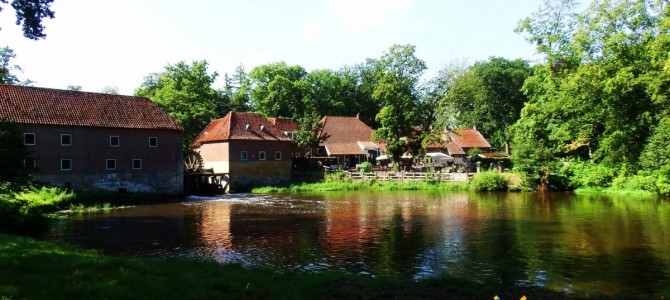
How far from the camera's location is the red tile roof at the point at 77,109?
98.4 ft

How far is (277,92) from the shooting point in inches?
2367

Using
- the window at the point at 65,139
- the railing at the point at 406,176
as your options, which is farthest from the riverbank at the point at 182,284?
the railing at the point at 406,176

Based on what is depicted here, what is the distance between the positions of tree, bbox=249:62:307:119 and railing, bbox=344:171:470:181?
19.5 metres

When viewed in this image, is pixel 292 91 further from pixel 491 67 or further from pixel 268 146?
pixel 491 67

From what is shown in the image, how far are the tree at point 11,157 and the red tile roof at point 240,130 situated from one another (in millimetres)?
21612

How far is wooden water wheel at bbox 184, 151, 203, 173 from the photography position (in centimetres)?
4228

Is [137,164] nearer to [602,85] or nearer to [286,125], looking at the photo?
[286,125]

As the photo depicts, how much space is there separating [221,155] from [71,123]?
13.4 m

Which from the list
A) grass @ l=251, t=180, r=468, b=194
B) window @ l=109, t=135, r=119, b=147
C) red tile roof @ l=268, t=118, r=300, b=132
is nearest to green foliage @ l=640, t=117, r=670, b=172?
grass @ l=251, t=180, r=468, b=194

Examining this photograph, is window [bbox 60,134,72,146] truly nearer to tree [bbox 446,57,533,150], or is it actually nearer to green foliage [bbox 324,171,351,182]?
green foliage [bbox 324,171,351,182]

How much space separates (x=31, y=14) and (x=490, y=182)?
1294 inches

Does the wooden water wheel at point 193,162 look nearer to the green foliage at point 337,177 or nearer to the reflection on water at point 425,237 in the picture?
the green foliage at point 337,177

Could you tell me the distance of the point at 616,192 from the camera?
112 feet

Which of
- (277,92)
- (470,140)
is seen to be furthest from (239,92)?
(470,140)
